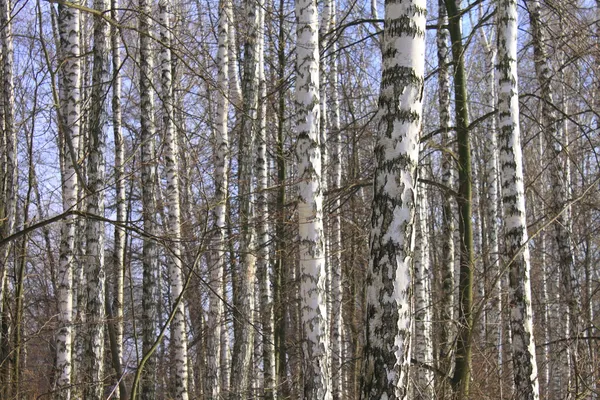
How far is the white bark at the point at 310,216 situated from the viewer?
19.7ft

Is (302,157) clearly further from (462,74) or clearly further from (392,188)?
(462,74)

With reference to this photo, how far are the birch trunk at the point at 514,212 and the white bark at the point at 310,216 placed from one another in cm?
183

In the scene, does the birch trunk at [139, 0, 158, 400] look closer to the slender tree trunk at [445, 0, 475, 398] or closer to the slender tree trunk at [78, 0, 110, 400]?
the slender tree trunk at [78, 0, 110, 400]

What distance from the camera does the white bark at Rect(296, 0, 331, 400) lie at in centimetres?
602

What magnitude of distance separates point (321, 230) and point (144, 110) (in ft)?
14.4

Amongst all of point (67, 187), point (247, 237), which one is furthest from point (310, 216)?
point (67, 187)

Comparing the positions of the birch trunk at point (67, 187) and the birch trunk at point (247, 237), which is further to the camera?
the birch trunk at point (247, 237)

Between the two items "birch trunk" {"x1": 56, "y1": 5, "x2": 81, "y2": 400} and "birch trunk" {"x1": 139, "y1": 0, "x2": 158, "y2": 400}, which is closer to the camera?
"birch trunk" {"x1": 56, "y1": 5, "x2": 81, "y2": 400}

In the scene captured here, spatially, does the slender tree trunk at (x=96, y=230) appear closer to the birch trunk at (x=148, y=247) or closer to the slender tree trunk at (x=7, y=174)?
the birch trunk at (x=148, y=247)

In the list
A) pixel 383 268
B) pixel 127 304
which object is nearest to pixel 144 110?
pixel 383 268

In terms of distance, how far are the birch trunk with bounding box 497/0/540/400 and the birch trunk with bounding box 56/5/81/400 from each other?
442 centimetres

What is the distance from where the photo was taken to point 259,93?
12211mm

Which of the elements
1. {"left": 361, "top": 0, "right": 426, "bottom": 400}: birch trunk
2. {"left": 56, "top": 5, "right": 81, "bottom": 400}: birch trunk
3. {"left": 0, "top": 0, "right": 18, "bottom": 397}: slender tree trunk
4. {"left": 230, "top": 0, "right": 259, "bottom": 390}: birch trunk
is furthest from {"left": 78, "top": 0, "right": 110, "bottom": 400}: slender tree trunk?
{"left": 361, "top": 0, "right": 426, "bottom": 400}: birch trunk

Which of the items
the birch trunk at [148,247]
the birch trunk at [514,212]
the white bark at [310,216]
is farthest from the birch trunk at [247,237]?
the birch trunk at [514,212]
